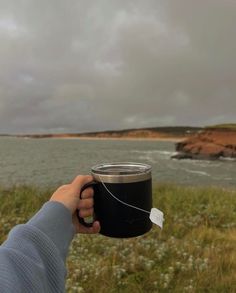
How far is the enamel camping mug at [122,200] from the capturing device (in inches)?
53.3

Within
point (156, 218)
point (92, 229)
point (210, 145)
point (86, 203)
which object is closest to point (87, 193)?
point (86, 203)

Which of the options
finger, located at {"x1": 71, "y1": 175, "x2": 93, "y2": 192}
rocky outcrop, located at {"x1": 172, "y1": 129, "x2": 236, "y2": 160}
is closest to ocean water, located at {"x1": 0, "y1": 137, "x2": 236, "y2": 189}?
finger, located at {"x1": 71, "y1": 175, "x2": 93, "y2": 192}

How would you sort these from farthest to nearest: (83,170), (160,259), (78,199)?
1. (83,170)
2. (160,259)
3. (78,199)

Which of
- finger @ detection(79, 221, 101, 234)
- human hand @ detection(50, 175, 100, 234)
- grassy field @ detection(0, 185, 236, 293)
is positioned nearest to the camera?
human hand @ detection(50, 175, 100, 234)

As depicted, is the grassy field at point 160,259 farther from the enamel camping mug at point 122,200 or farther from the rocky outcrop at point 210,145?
the rocky outcrop at point 210,145

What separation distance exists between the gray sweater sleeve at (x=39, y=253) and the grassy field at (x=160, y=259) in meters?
2.09

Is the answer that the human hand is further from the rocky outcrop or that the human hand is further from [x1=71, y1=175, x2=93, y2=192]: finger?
the rocky outcrop

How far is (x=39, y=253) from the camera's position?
102 centimetres

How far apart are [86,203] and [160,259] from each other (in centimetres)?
282

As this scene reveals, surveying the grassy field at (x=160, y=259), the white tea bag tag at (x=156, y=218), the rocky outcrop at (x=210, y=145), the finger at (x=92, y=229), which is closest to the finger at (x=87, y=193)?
the finger at (x=92, y=229)

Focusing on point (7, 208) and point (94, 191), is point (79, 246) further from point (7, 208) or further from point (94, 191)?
point (94, 191)

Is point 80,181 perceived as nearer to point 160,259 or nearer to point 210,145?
point 160,259

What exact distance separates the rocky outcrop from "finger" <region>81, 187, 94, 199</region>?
51450mm

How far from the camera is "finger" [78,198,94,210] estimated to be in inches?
52.3
